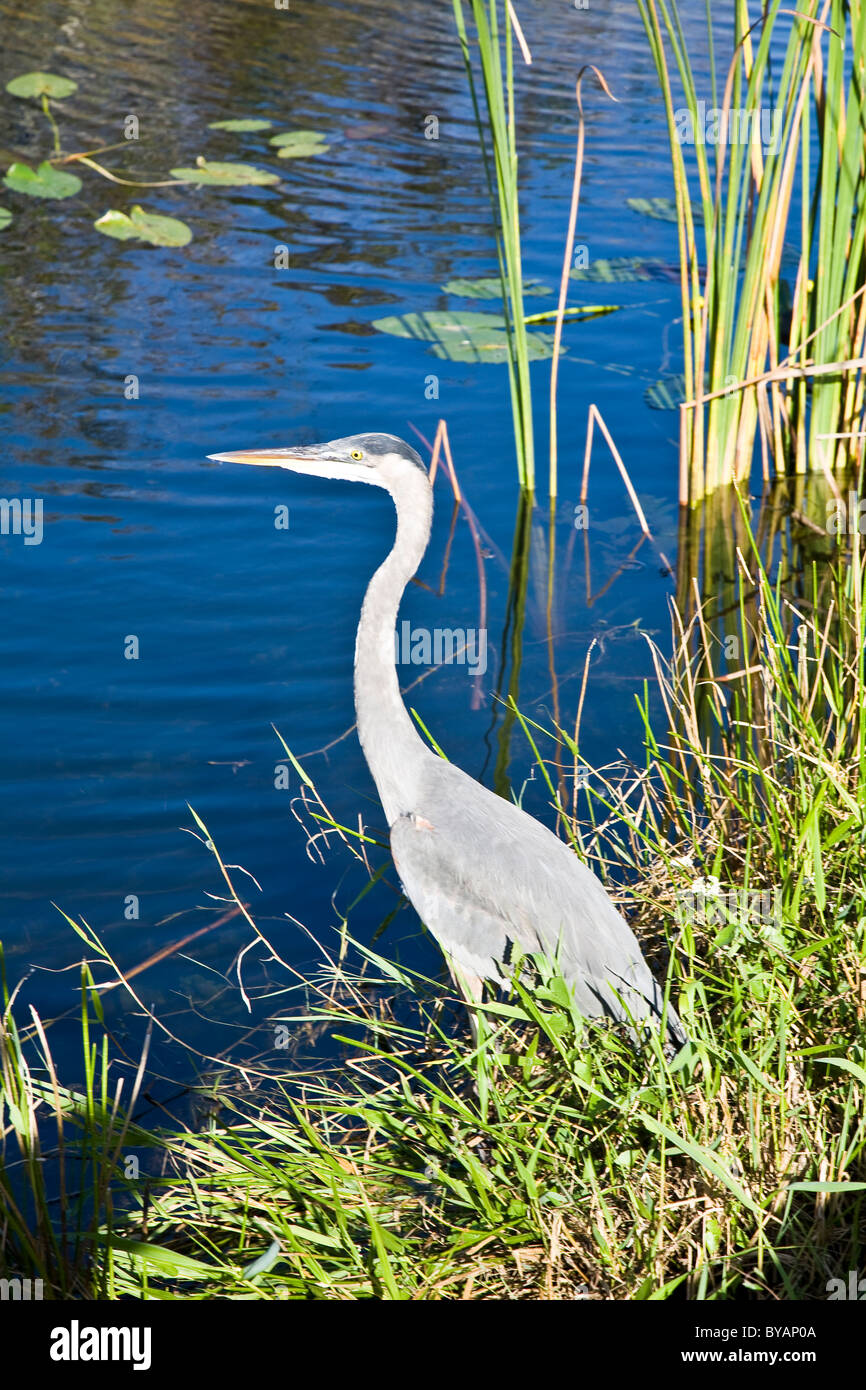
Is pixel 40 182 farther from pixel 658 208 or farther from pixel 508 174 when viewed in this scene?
pixel 508 174

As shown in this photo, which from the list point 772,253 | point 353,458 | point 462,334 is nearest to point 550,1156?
point 353,458

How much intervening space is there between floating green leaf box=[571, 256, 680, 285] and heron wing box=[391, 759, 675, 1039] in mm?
6170

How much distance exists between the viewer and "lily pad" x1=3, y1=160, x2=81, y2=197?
8.23m

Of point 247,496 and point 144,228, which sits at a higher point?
point 144,228

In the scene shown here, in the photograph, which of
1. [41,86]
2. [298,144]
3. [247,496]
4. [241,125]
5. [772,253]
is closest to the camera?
[772,253]

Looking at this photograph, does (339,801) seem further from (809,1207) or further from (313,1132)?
(809,1207)

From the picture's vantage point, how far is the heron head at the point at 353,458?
323 centimetres

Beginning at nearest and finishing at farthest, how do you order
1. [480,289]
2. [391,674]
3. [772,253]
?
[391,674] → [772,253] → [480,289]

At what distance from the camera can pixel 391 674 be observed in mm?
3205

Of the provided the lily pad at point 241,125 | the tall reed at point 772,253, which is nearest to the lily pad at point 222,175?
the lily pad at point 241,125

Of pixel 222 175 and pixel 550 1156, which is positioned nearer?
pixel 550 1156

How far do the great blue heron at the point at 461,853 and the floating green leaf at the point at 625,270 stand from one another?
18.3 ft

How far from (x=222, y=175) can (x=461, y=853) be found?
766 cm

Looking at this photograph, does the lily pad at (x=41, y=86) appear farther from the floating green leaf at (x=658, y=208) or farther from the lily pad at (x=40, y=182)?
the floating green leaf at (x=658, y=208)
